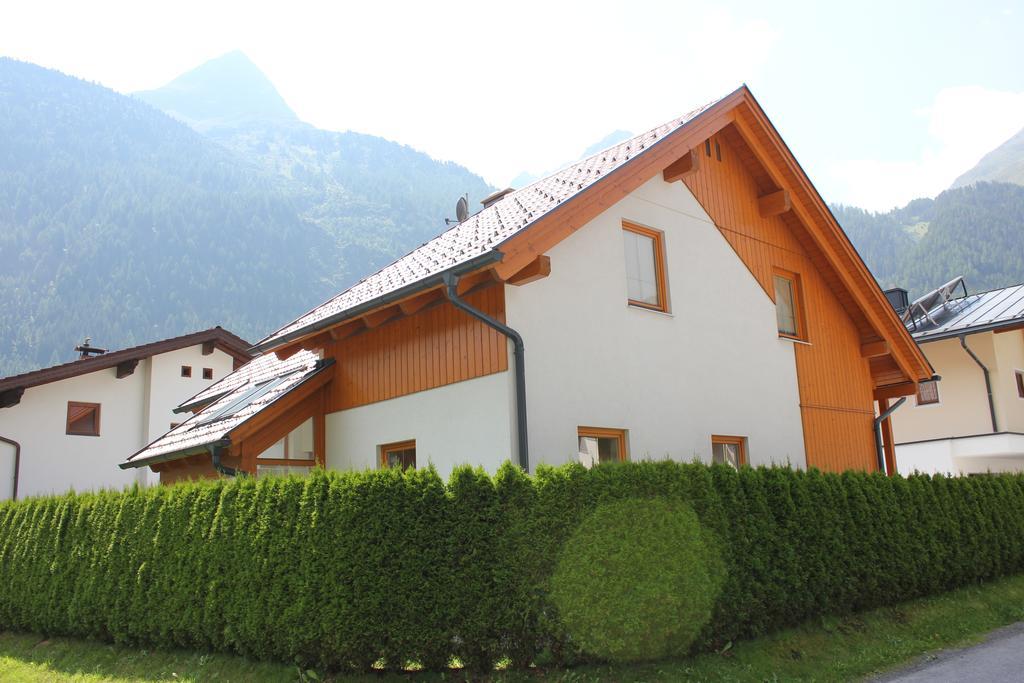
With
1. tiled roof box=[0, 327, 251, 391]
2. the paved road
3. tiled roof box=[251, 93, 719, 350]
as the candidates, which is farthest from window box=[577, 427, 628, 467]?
tiled roof box=[0, 327, 251, 391]

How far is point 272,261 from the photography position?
118 m

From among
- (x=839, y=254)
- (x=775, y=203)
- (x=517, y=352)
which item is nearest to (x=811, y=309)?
(x=839, y=254)

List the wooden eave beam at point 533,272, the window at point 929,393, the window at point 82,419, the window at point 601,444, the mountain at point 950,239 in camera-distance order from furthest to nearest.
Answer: the mountain at point 950,239 → the window at point 82,419 → the window at point 929,393 → the window at point 601,444 → the wooden eave beam at point 533,272

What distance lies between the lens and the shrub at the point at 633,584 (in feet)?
26.0

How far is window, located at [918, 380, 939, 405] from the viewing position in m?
26.0

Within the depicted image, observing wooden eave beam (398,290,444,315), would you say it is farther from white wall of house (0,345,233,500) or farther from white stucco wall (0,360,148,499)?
white stucco wall (0,360,148,499)

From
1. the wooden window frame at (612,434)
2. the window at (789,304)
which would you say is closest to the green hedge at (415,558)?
the wooden window frame at (612,434)

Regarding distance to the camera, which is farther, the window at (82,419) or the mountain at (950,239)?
the mountain at (950,239)

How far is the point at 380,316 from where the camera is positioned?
12461 millimetres

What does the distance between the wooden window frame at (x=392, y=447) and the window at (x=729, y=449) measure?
4.55 metres

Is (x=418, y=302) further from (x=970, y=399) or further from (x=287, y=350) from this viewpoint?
(x=970, y=399)

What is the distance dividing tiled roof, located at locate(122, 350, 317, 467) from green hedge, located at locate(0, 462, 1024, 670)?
1.89m

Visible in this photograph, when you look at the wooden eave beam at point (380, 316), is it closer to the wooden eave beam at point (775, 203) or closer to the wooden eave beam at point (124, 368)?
the wooden eave beam at point (775, 203)

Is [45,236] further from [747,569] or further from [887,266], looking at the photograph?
[747,569]
